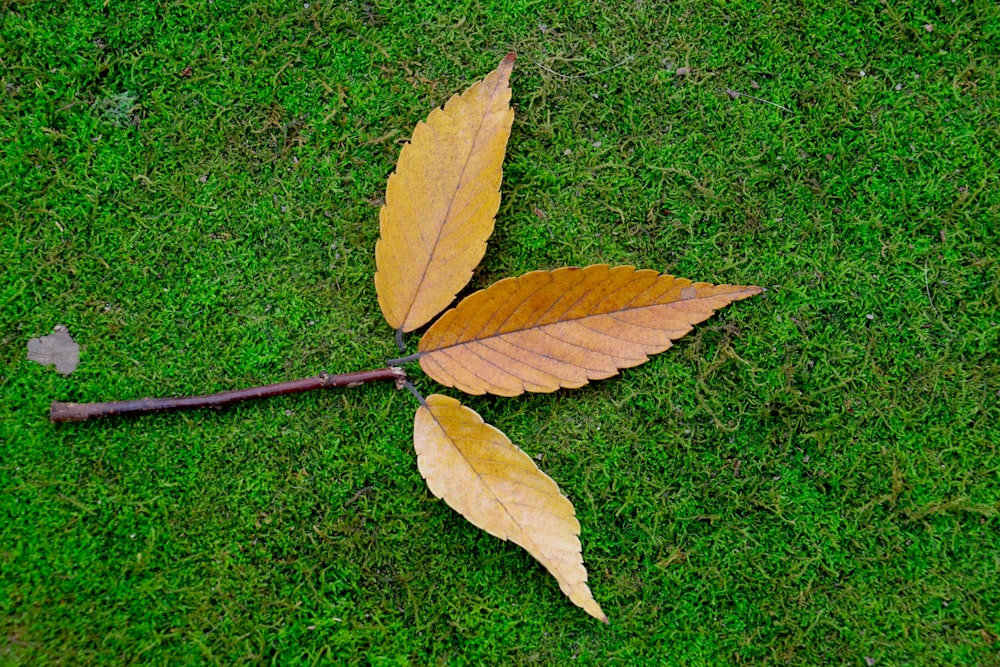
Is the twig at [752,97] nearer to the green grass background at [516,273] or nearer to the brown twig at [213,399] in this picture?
the green grass background at [516,273]

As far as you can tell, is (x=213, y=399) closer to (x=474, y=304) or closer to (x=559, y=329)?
(x=474, y=304)

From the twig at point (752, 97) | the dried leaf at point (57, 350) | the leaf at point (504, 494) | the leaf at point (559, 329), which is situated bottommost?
the leaf at point (504, 494)

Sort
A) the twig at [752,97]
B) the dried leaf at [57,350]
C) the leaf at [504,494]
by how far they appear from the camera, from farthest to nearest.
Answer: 1. the twig at [752,97]
2. the dried leaf at [57,350]
3. the leaf at [504,494]

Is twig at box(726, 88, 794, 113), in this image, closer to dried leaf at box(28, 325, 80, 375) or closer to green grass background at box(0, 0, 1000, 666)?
green grass background at box(0, 0, 1000, 666)

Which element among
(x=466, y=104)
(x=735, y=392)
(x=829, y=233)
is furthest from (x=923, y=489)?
(x=466, y=104)

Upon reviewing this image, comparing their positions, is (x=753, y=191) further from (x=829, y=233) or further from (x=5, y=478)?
(x=5, y=478)

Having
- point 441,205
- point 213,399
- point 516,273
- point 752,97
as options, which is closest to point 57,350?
point 213,399

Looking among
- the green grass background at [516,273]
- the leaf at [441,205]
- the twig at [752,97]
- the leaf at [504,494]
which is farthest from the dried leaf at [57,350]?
the twig at [752,97]

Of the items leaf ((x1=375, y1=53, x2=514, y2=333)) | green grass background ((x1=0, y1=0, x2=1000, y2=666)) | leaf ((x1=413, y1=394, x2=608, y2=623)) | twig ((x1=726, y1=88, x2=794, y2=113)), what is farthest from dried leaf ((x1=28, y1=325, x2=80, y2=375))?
twig ((x1=726, y1=88, x2=794, y2=113))
